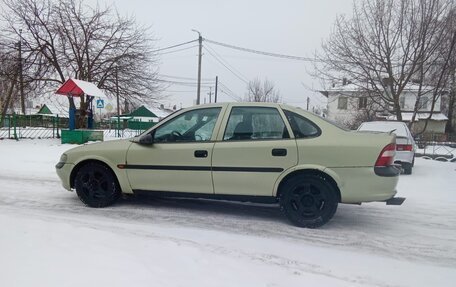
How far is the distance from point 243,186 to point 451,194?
495 cm

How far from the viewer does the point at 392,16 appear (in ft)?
49.8

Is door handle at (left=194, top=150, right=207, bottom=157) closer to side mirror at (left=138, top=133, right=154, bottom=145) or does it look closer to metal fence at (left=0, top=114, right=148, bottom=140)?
side mirror at (left=138, top=133, right=154, bottom=145)

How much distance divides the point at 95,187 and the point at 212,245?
2.36 meters

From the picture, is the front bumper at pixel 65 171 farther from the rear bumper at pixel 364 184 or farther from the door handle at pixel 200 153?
the rear bumper at pixel 364 184

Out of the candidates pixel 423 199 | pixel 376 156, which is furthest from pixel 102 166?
pixel 423 199

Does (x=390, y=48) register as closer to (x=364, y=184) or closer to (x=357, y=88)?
(x=357, y=88)

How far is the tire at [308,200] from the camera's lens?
4.46 m

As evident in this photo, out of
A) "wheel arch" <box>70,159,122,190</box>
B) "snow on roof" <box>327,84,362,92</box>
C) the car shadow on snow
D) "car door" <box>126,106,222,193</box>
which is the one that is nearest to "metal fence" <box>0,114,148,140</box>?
"wheel arch" <box>70,159,122,190</box>

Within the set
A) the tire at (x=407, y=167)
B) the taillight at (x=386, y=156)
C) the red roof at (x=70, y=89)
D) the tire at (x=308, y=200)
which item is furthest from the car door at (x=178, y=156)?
the red roof at (x=70, y=89)

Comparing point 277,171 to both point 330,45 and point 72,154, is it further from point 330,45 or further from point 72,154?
point 330,45

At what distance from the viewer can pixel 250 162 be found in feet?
15.1

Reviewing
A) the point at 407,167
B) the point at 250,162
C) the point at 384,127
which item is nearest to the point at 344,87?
the point at 384,127

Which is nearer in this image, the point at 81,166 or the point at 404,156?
the point at 81,166

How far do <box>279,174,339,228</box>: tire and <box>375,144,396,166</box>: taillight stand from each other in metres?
0.65
